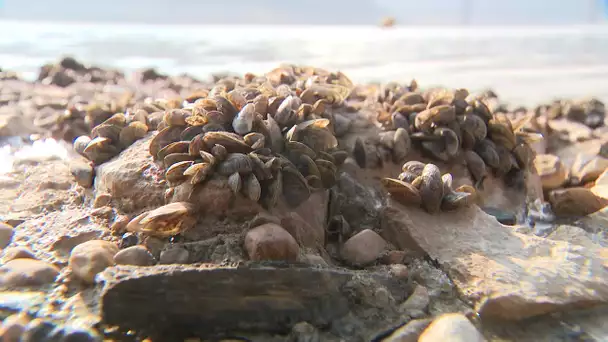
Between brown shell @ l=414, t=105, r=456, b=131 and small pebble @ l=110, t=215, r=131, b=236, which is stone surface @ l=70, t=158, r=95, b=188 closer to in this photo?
small pebble @ l=110, t=215, r=131, b=236

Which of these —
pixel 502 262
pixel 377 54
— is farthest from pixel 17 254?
pixel 377 54

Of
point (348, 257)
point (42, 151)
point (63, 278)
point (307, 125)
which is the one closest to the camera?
point (63, 278)

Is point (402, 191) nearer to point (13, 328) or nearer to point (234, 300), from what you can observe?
point (234, 300)

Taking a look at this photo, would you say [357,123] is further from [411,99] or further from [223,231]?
[223,231]

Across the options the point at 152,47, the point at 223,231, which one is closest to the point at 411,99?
the point at 223,231

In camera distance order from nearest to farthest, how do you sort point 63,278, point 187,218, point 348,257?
point 63,278 < point 187,218 < point 348,257

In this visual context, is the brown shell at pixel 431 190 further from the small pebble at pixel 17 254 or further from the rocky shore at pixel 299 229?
the small pebble at pixel 17 254
